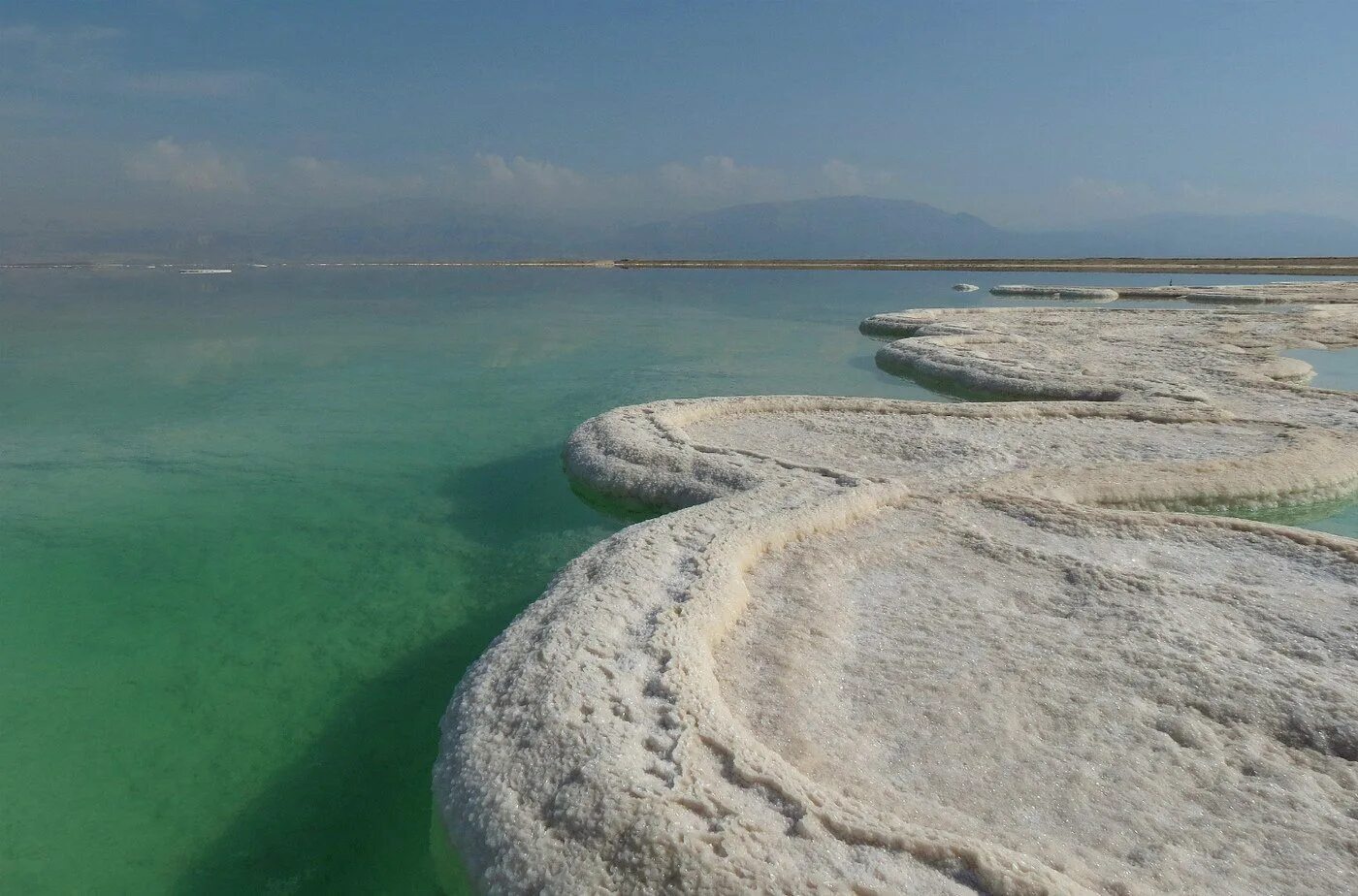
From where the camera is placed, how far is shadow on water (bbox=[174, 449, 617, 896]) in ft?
11.8

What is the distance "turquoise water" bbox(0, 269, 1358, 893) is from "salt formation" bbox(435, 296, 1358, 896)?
77cm

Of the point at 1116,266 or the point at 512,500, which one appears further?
the point at 1116,266

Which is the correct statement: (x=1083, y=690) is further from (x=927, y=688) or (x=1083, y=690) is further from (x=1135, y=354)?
(x=1135, y=354)

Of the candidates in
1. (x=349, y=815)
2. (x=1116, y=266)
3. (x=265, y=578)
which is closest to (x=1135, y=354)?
(x=265, y=578)

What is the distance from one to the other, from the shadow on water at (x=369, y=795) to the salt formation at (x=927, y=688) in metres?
0.35

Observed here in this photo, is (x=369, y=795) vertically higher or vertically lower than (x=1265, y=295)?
lower

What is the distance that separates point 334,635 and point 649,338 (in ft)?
49.4

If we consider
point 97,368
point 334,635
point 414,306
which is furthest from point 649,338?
point 334,635

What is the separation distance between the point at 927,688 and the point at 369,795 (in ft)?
9.31

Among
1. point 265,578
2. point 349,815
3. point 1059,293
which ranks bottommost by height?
point 349,815

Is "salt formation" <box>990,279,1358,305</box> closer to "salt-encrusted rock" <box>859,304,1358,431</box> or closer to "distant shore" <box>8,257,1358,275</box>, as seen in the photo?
"salt-encrusted rock" <box>859,304,1358,431</box>

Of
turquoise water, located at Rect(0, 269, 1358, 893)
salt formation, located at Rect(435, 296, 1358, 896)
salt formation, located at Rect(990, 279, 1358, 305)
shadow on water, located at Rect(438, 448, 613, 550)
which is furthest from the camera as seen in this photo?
salt formation, located at Rect(990, 279, 1358, 305)

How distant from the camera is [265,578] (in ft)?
21.4

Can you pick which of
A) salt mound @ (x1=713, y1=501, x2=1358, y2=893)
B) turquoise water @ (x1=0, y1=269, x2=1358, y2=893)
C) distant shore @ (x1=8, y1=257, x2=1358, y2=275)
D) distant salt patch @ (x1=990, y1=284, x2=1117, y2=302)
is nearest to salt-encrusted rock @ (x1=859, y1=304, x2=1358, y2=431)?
turquoise water @ (x1=0, y1=269, x2=1358, y2=893)
